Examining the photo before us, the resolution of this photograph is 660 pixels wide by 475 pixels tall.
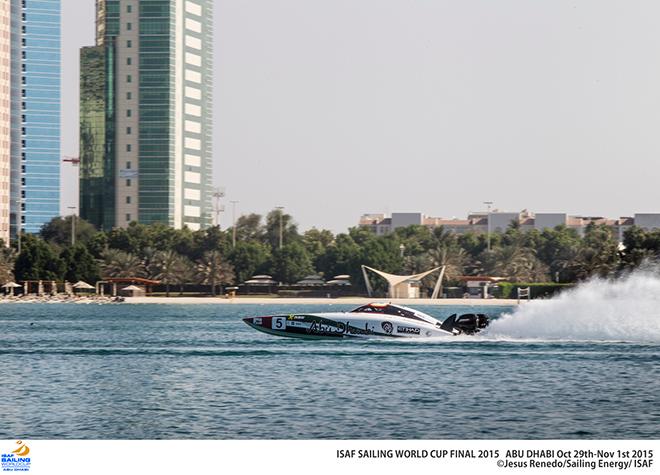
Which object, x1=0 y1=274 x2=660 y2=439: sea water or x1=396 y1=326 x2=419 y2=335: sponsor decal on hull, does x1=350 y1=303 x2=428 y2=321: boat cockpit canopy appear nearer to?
x1=396 y1=326 x2=419 y2=335: sponsor decal on hull

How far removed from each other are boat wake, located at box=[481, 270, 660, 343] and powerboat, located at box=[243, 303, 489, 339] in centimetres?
226

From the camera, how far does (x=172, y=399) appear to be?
2116 inches

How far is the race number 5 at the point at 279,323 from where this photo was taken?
Answer: 83.2 m

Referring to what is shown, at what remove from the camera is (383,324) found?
80.9 metres

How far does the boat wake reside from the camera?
83.4 m

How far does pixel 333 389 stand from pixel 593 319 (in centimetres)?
3225

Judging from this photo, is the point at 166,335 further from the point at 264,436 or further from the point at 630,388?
the point at 264,436

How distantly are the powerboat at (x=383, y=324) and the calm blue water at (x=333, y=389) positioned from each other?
0.72 metres

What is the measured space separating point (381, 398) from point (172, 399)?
28.4ft
